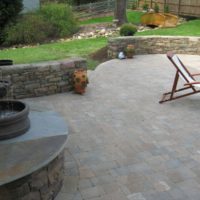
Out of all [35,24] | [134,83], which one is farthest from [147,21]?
[134,83]

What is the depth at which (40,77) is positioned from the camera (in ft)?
23.6

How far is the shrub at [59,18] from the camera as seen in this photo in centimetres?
1502

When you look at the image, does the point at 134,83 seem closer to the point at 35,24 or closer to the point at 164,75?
the point at 164,75

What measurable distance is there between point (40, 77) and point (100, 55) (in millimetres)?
4374

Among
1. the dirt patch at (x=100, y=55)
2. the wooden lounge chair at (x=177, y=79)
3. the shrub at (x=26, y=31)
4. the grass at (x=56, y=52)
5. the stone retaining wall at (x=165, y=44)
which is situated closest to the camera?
the wooden lounge chair at (x=177, y=79)

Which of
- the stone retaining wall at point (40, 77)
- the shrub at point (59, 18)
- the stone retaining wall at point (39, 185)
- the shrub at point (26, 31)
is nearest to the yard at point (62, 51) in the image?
the shrub at point (26, 31)

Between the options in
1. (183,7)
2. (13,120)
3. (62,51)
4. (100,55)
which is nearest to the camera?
(13,120)

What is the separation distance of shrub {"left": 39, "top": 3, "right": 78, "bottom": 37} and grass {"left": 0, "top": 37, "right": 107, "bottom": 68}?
6.81ft

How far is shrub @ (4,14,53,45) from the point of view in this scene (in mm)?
13889

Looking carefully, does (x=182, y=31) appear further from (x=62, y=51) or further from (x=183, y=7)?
(x=183, y=7)

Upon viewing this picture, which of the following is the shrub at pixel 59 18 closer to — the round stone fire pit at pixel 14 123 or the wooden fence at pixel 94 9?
the wooden fence at pixel 94 9

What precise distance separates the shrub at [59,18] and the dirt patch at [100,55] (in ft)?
13.0

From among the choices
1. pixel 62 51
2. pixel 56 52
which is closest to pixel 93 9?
pixel 62 51

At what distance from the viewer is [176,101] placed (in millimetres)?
6965
